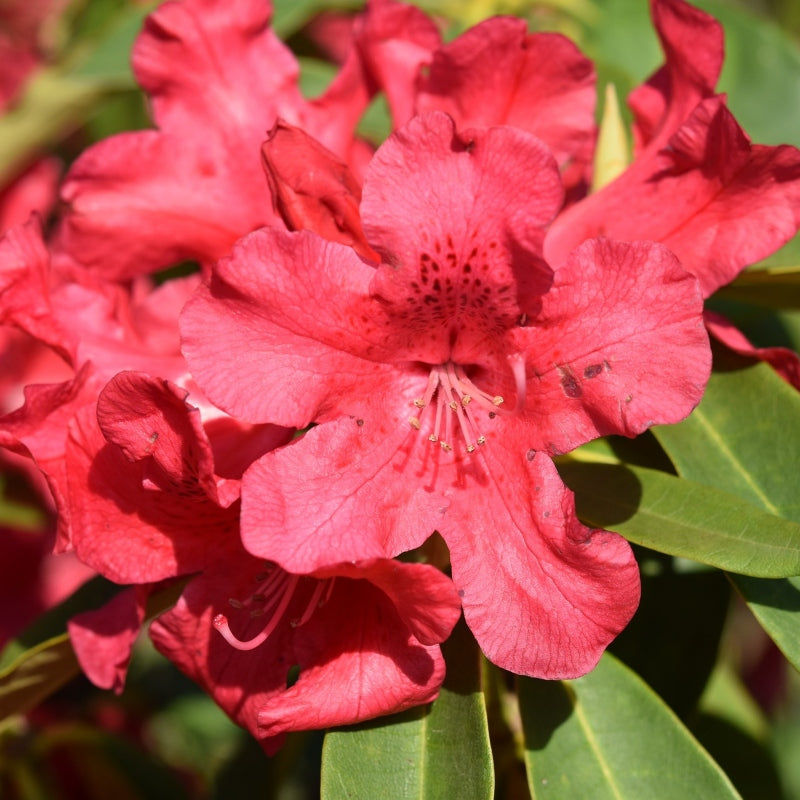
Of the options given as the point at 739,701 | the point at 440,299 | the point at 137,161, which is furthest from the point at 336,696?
the point at 739,701

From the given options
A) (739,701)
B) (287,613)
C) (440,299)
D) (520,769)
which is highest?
(440,299)

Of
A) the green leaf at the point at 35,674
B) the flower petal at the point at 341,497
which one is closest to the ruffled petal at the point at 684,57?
the flower petal at the point at 341,497

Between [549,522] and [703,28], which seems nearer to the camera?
[549,522]

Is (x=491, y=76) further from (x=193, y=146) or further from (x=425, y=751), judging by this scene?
(x=425, y=751)

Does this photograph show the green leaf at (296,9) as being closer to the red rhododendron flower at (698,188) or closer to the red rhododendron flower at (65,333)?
the red rhododendron flower at (65,333)

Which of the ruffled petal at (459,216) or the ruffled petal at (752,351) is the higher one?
the ruffled petal at (459,216)

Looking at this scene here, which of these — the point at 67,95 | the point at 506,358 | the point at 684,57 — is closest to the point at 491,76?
the point at 684,57

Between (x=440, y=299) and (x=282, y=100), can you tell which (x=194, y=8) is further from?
(x=440, y=299)
